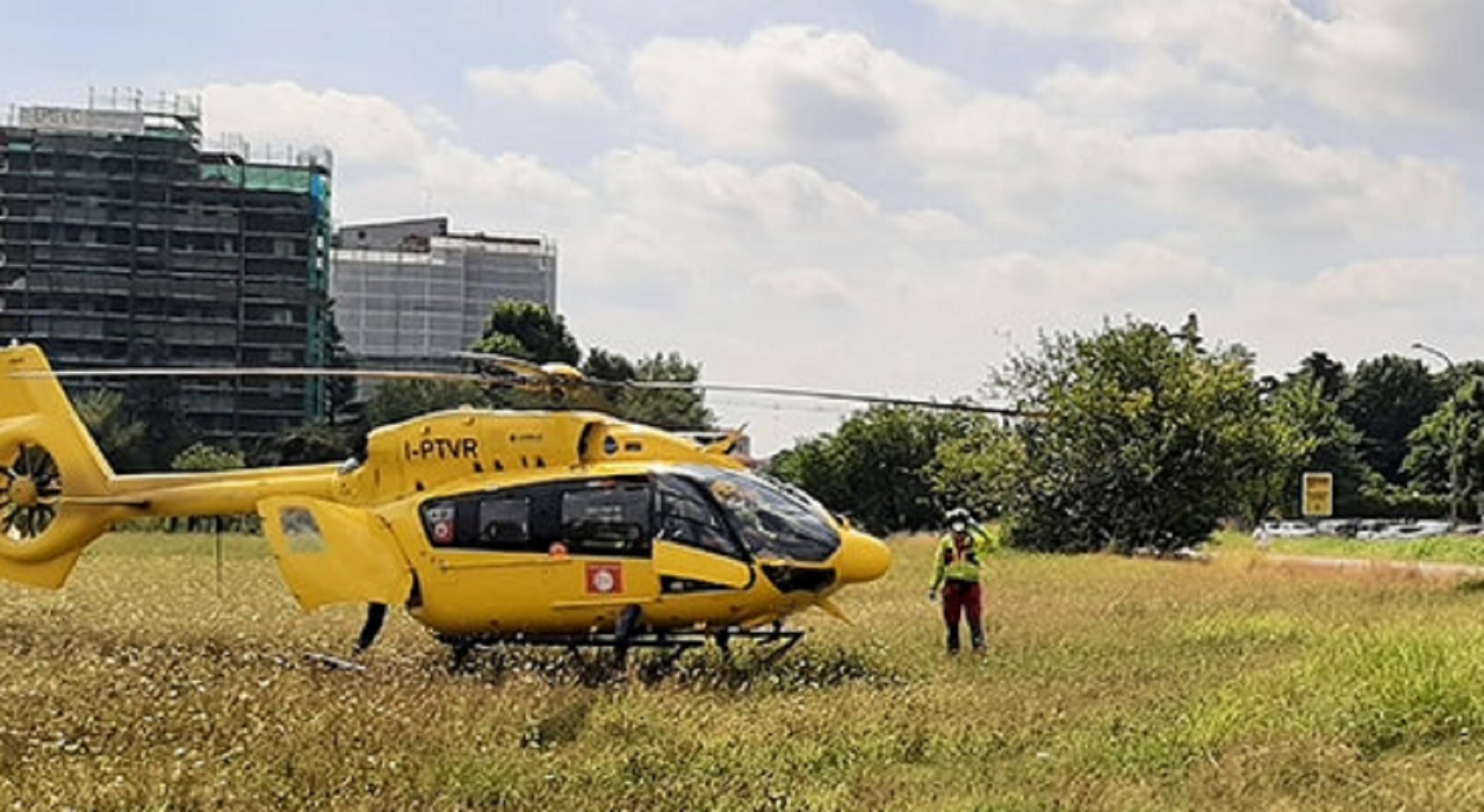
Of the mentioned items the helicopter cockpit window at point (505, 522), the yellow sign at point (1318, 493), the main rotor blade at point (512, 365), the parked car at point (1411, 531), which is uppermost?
the main rotor blade at point (512, 365)

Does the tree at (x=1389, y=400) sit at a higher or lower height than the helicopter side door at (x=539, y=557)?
higher

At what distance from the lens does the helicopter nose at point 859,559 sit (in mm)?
15953

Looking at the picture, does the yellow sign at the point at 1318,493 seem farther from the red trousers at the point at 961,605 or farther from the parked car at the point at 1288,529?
the red trousers at the point at 961,605

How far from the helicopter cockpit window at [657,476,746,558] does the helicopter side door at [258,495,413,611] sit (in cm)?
279

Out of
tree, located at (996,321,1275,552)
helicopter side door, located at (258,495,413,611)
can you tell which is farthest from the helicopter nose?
tree, located at (996,321,1275,552)

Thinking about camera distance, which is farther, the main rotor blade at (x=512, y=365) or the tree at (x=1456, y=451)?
the tree at (x=1456, y=451)

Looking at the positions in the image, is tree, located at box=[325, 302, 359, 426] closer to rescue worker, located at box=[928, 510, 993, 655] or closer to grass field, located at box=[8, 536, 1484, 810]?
rescue worker, located at box=[928, 510, 993, 655]

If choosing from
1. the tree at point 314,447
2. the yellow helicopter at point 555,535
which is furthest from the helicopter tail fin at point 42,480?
the tree at point 314,447

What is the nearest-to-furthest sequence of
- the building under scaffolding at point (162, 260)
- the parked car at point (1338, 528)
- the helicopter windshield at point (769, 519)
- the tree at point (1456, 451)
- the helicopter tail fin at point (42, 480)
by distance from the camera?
the helicopter windshield at point (769, 519) < the helicopter tail fin at point (42, 480) < the tree at point (1456, 451) < the parked car at point (1338, 528) < the building under scaffolding at point (162, 260)

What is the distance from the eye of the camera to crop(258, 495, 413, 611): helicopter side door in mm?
16719

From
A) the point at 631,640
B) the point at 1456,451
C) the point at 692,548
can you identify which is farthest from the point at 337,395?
the point at 692,548

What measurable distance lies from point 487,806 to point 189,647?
30.9ft

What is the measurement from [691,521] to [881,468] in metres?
64.0

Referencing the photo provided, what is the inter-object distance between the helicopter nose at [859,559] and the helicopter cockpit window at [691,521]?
1029 millimetres
